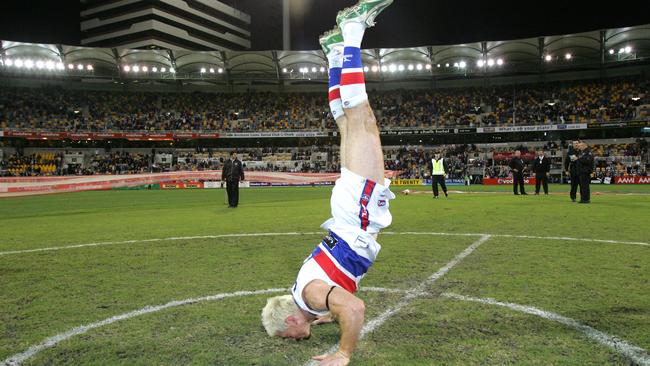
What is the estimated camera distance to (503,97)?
50500 millimetres

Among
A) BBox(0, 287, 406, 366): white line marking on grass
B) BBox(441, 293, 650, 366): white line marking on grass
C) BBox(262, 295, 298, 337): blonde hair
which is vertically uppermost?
BBox(262, 295, 298, 337): blonde hair

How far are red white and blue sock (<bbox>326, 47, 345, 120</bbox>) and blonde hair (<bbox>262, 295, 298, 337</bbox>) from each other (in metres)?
2.04

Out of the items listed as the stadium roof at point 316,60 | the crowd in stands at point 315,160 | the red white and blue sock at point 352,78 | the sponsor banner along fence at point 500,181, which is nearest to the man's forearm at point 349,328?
the red white and blue sock at point 352,78

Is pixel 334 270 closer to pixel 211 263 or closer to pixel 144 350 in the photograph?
pixel 144 350

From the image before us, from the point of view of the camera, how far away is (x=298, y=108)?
178 ft

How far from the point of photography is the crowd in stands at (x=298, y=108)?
151 feet

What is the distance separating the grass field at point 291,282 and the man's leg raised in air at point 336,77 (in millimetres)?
1847

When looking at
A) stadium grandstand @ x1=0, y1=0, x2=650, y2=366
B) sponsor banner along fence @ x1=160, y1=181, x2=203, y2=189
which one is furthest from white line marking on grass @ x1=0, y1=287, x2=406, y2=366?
sponsor banner along fence @ x1=160, y1=181, x2=203, y2=189

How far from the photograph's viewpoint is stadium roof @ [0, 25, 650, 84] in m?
43.5

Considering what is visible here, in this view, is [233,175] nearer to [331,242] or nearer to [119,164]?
[331,242]

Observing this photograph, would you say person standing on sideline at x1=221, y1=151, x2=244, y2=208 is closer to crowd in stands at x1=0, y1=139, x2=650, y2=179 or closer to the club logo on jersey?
the club logo on jersey

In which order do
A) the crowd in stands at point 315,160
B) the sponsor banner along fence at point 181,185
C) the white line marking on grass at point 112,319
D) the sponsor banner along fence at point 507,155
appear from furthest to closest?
the sponsor banner along fence at point 507,155
the crowd in stands at point 315,160
the sponsor banner along fence at point 181,185
the white line marking on grass at point 112,319

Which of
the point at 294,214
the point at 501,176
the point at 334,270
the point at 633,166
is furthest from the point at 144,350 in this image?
the point at 633,166

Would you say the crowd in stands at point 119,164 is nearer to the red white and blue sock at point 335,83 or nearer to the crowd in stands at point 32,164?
the crowd in stands at point 32,164
